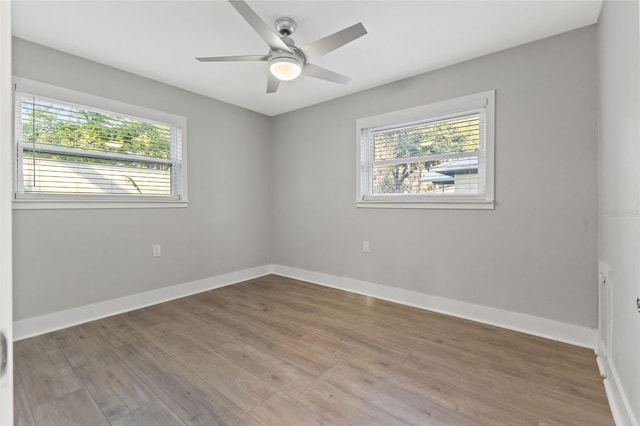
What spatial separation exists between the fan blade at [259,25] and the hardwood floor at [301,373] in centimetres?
215

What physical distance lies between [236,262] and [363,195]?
6.28 feet

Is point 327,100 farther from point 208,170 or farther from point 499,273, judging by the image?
point 499,273

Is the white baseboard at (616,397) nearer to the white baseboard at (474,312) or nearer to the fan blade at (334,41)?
the white baseboard at (474,312)

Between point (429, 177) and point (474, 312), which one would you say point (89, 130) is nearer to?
point (429, 177)

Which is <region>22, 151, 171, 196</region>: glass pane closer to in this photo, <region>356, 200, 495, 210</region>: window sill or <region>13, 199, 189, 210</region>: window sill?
<region>13, 199, 189, 210</region>: window sill

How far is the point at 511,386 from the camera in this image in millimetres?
1748

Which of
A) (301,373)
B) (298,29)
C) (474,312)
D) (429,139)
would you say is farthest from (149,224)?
(474,312)

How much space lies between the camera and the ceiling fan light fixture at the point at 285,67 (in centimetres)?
214

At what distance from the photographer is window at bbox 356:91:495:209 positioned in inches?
Result: 107

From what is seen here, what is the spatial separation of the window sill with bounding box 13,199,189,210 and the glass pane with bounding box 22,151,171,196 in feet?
0.32

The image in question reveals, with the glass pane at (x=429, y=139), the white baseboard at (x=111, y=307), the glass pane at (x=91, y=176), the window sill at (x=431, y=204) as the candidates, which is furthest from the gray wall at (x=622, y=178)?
the glass pane at (x=91, y=176)

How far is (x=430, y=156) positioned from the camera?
9.94 feet

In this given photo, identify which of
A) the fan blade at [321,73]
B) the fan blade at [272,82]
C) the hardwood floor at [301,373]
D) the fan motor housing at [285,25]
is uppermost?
the fan motor housing at [285,25]

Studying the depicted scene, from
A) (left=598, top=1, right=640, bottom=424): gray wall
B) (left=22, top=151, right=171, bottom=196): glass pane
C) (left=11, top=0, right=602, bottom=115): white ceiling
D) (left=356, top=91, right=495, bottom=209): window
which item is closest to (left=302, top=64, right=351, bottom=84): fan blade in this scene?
(left=11, top=0, right=602, bottom=115): white ceiling
